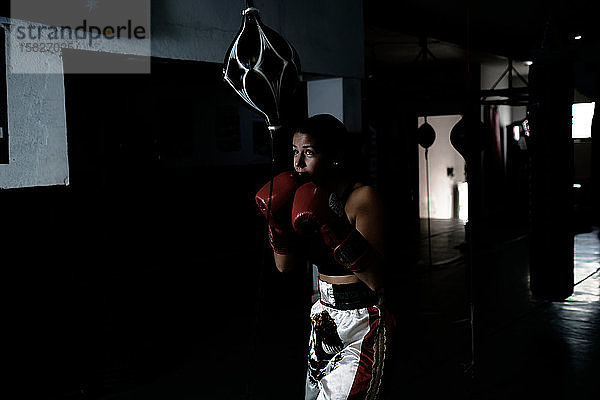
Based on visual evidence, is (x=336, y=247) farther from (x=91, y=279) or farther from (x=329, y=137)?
(x=91, y=279)

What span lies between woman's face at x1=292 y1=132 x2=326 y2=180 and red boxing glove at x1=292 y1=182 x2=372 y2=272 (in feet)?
0.46

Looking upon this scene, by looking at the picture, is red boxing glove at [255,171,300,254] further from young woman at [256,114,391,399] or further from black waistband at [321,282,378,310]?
black waistband at [321,282,378,310]

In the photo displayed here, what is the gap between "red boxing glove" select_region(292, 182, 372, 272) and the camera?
72.4 inches

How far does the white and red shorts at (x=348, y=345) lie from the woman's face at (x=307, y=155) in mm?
428

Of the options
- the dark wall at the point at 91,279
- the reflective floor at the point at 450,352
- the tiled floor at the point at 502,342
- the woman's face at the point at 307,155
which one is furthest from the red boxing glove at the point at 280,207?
the tiled floor at the point at 502,342

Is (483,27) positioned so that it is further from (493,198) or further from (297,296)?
(493,198)

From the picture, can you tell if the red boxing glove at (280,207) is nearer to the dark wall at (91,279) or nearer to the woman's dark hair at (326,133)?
the woman's dark hair at (326,133)

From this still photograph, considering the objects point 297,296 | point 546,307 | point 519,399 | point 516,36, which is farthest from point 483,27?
point 519,399

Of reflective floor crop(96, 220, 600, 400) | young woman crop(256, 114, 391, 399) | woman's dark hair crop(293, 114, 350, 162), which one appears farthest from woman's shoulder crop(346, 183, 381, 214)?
reflective floor crop(96, 220, 600, 400)

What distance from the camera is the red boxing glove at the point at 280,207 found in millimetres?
2096

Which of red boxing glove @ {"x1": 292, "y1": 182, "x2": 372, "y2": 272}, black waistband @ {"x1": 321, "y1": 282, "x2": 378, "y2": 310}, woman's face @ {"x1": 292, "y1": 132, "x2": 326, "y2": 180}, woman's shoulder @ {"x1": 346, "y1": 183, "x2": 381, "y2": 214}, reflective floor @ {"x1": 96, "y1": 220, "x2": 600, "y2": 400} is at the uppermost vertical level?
woman's face @ {"x1": 292, "y1": 132, "x2": 326, "y2": 180}

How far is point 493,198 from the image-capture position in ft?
40.7

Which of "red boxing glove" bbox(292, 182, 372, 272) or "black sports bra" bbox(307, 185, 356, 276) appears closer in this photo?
"red boxing glove" bbox(292, 182, 372, 272)

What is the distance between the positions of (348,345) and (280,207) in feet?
1.78
